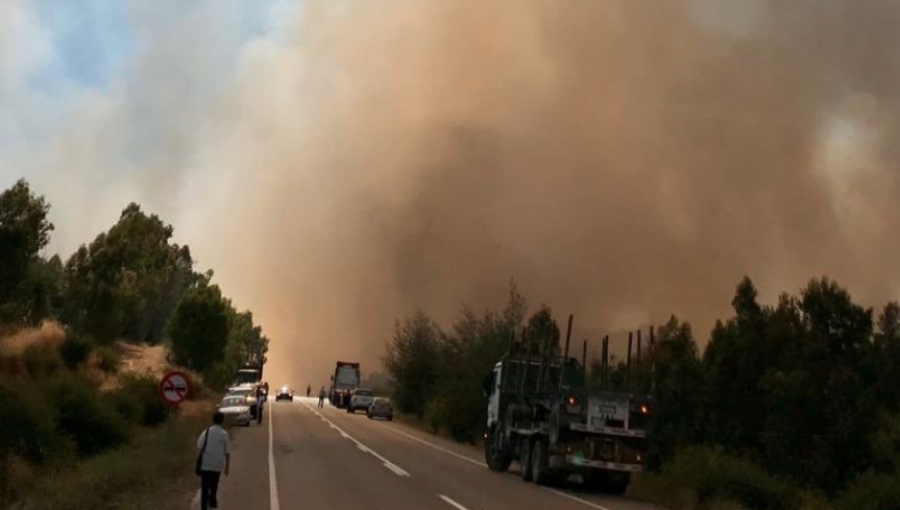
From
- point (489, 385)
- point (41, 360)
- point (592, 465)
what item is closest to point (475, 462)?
point (489, 385)

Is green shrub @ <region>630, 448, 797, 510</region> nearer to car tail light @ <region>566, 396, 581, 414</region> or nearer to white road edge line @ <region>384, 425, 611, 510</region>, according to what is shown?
white road edge line @ <region>384, 425, 611, 510</region>

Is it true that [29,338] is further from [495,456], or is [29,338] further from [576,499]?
[576,499]

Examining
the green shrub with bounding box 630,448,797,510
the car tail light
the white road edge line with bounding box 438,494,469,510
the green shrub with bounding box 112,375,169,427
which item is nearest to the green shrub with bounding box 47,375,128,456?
the green shrub with bounding box 112,375,169,427

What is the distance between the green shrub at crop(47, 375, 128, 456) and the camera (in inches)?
1103

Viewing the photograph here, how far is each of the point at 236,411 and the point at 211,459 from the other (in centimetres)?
2771

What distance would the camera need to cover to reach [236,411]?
3984cm

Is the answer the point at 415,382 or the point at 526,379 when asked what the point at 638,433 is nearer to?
the point at 526,379

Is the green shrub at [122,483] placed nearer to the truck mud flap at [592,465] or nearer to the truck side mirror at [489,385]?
the truck mud flap at [592,465]

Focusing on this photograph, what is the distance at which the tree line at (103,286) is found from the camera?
49500mm

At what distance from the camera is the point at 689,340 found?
5116cm

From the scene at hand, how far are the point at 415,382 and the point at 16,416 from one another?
38.9 meters

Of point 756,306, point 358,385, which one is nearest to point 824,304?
point 756,306

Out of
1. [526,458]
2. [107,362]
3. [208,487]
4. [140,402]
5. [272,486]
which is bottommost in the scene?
[272,486]

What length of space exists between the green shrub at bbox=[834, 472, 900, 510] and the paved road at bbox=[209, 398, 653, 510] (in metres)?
4.58
